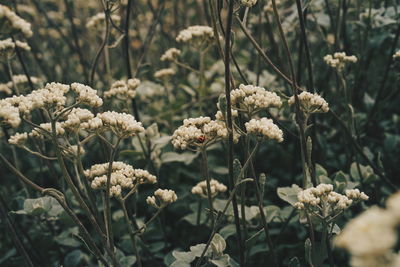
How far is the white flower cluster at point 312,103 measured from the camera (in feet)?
7.68

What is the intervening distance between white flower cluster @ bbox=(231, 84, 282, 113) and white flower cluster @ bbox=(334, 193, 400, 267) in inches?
49.1

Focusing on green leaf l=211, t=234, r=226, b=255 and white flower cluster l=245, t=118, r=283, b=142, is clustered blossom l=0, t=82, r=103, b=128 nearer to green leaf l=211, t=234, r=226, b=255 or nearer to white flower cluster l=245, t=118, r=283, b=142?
white flower cluster l=245, t=118, r=283, b=142

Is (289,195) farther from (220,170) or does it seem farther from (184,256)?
(220,170)

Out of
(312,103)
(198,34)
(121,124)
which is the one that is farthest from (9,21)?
(312,103)

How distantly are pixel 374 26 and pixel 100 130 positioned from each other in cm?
251

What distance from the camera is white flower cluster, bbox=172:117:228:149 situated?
2240 mm

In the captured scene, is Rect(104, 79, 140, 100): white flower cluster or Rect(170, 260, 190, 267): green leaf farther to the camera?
Rect(104, 79, 140, 100): white flower cluster

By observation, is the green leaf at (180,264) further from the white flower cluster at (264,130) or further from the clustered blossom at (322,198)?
the white flower cluster at (264,130)

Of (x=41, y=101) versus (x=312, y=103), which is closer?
(x=41, y=101)

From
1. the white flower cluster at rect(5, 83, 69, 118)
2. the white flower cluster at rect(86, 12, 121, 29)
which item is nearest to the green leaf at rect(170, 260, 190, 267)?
the white flower cluster at rect(5, 83, 69, 118)

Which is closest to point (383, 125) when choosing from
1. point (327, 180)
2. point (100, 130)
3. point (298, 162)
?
point (298, 162)

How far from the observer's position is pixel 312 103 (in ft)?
7.71

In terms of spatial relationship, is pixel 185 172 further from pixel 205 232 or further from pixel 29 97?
pixel 29 97

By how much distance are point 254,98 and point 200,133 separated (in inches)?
12.5
